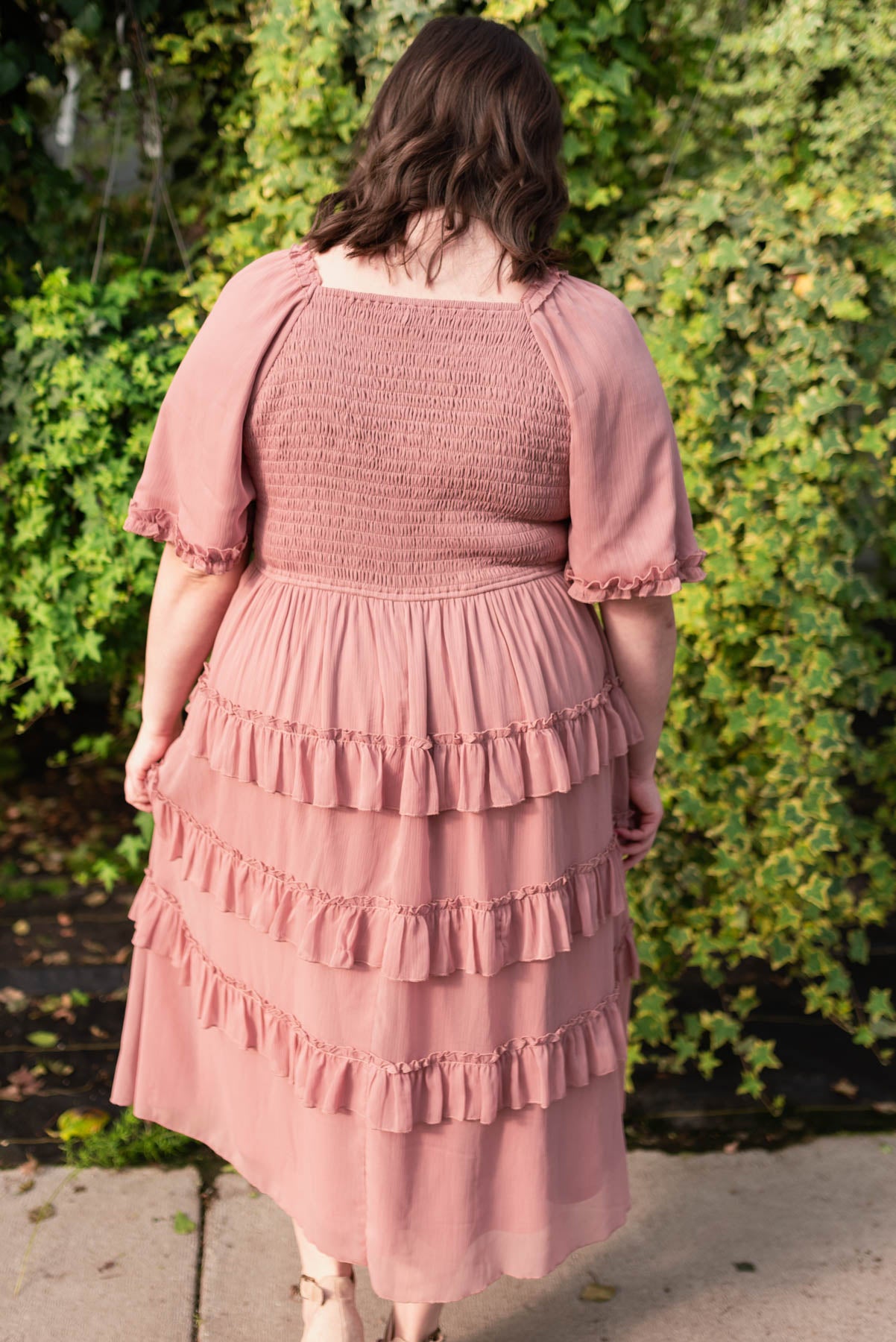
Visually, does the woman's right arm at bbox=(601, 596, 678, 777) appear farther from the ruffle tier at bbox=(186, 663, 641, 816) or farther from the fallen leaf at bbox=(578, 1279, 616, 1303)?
the fallen leaf at bbox=(578, 1279, 616, 1303)

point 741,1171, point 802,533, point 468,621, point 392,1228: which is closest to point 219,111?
point 802,533

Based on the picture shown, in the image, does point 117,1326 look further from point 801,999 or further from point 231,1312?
point 801,999

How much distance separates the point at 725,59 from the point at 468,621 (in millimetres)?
1939

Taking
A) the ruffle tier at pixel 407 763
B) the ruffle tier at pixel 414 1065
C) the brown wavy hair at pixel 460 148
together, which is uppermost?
the brown wavy hair at pixel 460 148

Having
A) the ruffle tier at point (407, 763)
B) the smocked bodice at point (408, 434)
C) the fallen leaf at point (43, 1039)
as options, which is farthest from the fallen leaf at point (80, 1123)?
the smocked bodice at point (408, 434)

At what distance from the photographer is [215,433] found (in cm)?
157

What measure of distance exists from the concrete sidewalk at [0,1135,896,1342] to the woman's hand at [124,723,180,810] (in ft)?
3.34

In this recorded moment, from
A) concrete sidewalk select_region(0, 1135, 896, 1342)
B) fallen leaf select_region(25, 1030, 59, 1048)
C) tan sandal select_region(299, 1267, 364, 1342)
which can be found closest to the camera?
Result: tan sandal select_region(299, 1267, 364, 1342)

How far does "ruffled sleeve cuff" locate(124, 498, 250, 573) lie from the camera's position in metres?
1.65

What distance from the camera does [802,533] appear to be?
2701mm

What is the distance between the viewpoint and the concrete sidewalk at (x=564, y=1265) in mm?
2260

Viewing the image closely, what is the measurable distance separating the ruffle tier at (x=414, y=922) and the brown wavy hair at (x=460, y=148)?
32.5 inches

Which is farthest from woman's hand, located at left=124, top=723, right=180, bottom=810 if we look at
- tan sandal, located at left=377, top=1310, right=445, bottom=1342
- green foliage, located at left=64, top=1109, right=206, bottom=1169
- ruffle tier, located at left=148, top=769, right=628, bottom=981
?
green foliage, located at left=64, top=1109, right=206, bottom=1169

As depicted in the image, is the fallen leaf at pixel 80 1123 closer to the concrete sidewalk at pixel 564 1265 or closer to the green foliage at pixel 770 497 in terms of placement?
the concrete sidewalk at pixel 564 1265
